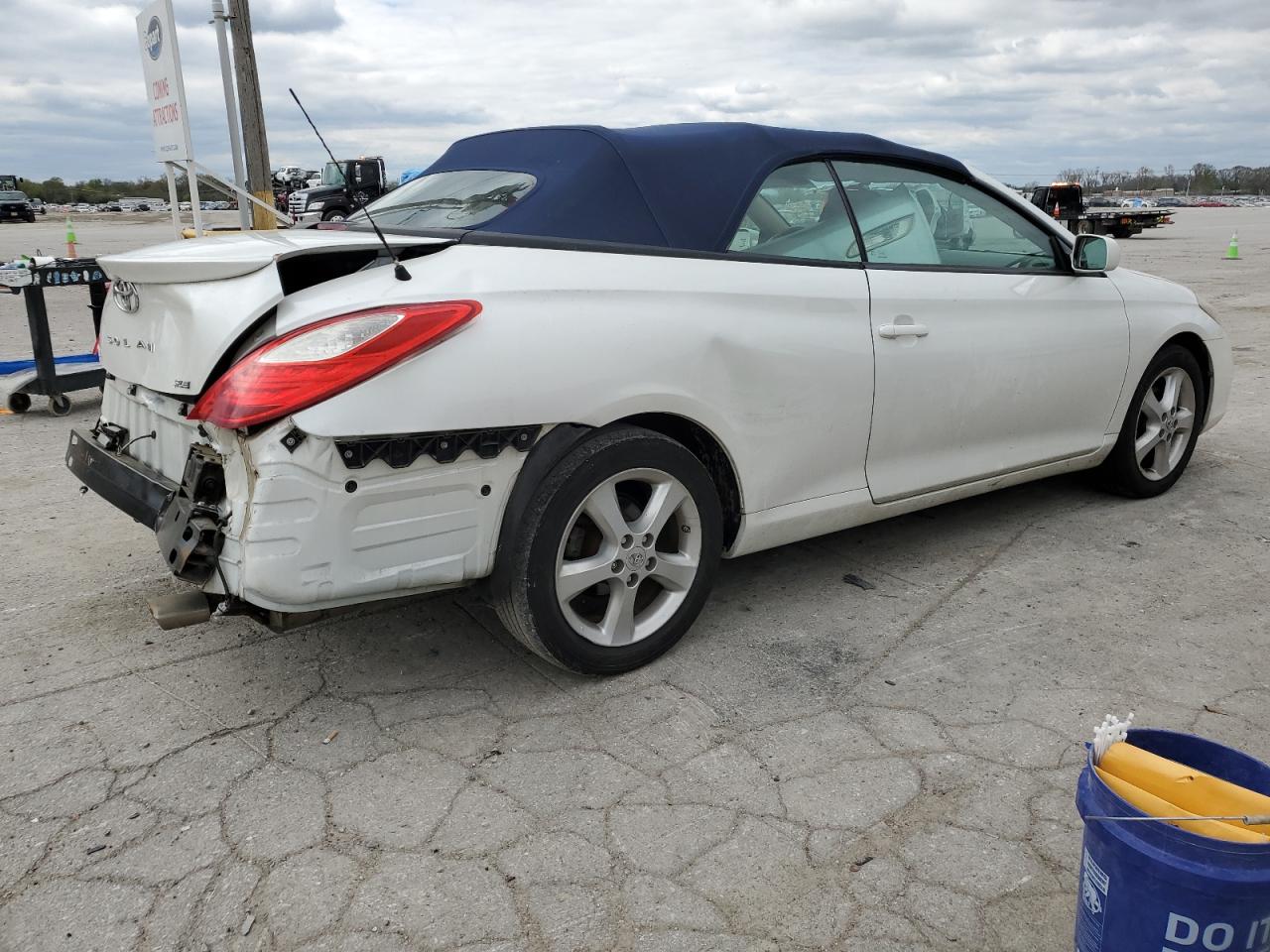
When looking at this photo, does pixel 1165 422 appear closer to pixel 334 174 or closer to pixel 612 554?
pixel 612 554

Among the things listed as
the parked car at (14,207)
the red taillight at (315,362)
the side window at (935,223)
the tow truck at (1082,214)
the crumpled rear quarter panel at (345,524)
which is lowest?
the crumpled rear quarter panel at (345,524)

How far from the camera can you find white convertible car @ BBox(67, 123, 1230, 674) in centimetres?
252

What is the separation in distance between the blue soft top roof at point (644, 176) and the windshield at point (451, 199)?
0.06 meters

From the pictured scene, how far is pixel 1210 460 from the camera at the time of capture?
571 centimetres

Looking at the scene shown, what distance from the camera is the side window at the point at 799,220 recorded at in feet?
11.1

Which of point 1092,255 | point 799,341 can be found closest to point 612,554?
point 799,341

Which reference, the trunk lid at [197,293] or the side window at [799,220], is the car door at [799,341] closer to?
the side window at [799,220]

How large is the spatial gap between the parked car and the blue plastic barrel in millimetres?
53626

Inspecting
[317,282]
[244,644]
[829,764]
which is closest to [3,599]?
[244,644]

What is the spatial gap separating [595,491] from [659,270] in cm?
70

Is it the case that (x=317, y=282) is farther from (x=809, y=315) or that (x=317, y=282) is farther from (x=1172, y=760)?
(x=1172, y=760)

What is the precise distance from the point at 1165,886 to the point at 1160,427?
3.78 meters

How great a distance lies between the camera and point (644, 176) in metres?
3.24

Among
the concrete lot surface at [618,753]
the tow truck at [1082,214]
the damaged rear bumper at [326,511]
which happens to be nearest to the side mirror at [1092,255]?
the concrete lot surface at [618,753]
